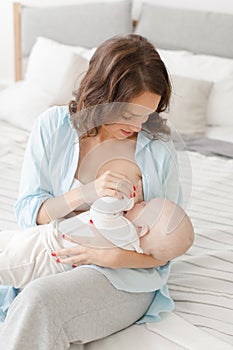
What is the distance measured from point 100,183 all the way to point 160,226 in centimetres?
17

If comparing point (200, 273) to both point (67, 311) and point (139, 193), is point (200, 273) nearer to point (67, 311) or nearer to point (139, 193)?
point (139, 193)

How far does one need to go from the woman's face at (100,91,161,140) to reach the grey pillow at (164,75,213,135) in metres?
1.39

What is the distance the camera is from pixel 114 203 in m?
1.47

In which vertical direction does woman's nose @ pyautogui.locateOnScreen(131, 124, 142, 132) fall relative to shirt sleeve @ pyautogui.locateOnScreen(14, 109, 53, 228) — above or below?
above

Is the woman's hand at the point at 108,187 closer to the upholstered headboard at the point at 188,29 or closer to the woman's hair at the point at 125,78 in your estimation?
the woman's hair at the point at 125,78

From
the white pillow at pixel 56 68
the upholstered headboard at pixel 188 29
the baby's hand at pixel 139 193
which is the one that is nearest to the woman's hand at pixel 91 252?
the baby's hand at pixel 139 193

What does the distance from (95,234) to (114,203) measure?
0.10 meters

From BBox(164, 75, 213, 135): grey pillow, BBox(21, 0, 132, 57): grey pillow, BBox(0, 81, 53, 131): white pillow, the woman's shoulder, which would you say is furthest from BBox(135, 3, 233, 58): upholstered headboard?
the woman's shoulder

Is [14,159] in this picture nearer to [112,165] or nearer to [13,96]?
[13,96]

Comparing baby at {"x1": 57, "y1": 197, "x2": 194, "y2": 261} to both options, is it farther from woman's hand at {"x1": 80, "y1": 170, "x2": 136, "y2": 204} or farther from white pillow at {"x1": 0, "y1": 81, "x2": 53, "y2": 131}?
white pillow at {"x1": 0, "y1": 81, "x2": 53, "y2": 131}

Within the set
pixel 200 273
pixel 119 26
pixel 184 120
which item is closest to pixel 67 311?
pixel 200 273

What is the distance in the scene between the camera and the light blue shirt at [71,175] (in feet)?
5.10

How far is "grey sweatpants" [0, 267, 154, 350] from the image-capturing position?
1.34 m

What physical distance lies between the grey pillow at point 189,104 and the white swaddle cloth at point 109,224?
4.75 ft
